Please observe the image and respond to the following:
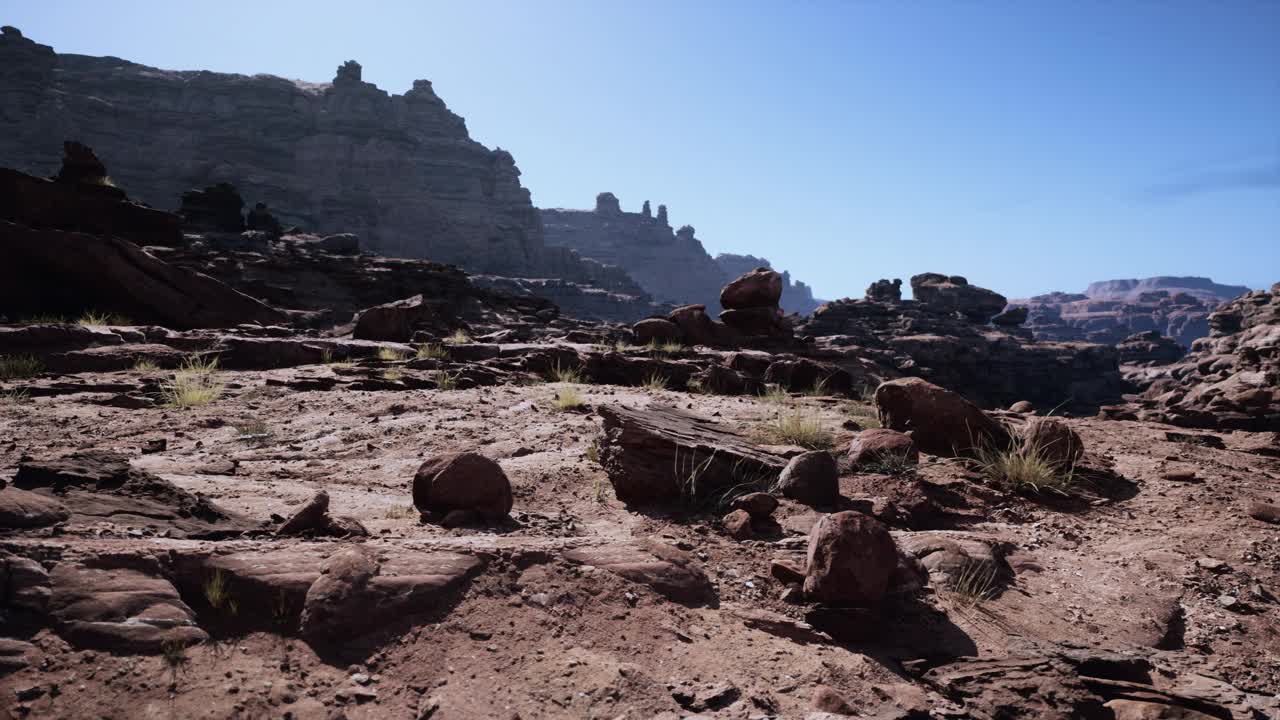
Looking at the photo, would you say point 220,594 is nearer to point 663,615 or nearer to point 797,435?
point 663,615

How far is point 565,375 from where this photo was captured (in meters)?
12.0

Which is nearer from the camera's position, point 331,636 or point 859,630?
point 331,636

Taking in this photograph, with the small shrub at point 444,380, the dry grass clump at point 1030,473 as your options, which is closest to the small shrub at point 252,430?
the small shrub at point 444,380

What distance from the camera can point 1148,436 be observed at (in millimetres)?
7824

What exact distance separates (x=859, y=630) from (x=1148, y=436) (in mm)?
6975

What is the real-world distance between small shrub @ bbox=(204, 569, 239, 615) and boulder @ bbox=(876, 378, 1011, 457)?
5509 mm

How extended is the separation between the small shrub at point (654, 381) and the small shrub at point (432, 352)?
4.08 m

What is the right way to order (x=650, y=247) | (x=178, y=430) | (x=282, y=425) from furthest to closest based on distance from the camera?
1. (x=650, y=247)
2. (x=282, y=425)
3. (x=178, y=430)

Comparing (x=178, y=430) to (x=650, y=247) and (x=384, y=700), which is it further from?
(x=650, y=247)

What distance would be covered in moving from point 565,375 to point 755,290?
7.73 meters

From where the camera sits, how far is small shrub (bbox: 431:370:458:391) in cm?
1035

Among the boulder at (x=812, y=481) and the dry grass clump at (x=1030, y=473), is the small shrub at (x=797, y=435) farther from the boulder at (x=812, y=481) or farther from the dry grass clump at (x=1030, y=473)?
the boulder at (x=812, y=481)

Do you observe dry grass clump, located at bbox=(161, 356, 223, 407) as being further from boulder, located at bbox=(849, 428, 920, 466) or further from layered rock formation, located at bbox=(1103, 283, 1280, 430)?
layered rock formation, located at bbox=(1103, 283, 1280, 430)

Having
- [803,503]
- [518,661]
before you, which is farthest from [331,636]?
[803,503]
